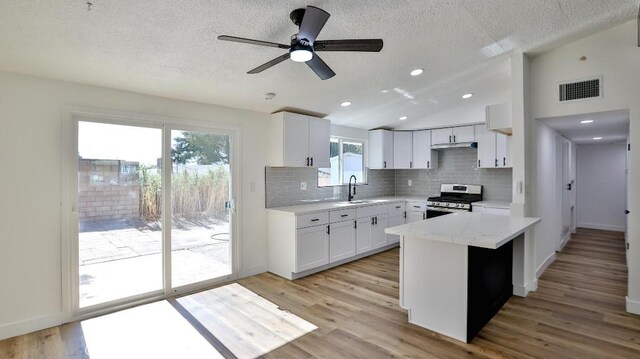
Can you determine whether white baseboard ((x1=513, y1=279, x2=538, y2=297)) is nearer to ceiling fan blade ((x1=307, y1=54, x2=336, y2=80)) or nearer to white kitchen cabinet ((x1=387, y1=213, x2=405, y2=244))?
white kitchen cabinet ((x1=387, y1=213, x2=405, y2=244))

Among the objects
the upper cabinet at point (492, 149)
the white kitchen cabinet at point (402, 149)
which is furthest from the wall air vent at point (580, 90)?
the white kitchen cabinet at point (402, 149)

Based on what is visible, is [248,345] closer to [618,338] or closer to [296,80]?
[296,80]

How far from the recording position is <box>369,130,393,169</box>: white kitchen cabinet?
601 centimetres

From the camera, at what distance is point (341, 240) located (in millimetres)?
4617

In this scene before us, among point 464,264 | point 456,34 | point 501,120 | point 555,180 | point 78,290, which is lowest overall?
point 78,290

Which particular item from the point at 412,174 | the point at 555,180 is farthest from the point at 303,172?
the point at 555,180

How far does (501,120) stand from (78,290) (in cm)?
486

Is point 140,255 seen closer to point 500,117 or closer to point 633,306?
point 500,117

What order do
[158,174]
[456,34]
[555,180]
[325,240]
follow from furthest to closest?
[555,180], [325,240], [158,174], [456,34]

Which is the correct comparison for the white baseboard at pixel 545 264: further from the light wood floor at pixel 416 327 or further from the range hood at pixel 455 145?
the range hood at pixel 455 145

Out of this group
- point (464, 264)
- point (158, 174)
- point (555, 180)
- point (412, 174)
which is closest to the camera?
point (464, 264)

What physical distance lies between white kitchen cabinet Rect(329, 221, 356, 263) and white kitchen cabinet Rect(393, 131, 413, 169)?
78.6 inches

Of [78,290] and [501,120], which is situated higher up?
[501,120]

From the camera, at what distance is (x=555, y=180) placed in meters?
4.76
